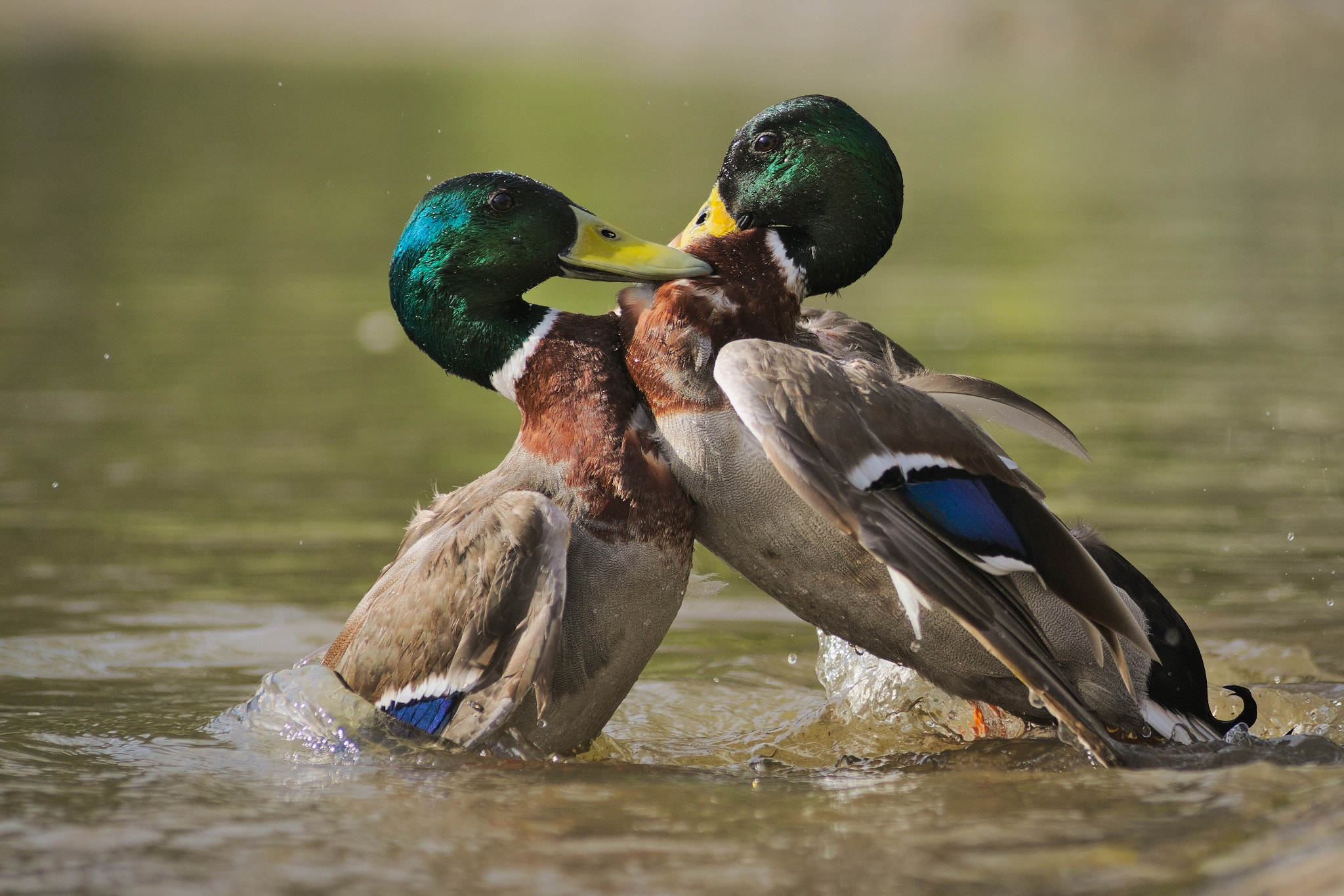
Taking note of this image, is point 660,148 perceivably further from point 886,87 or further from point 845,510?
point 845,510

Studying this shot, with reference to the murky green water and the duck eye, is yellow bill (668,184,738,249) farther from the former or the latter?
the murky green water

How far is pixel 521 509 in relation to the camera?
3.97 meters

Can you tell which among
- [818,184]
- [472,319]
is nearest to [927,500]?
[818,184]

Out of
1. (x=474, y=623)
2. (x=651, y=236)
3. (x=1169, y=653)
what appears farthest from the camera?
Answer: (x=651, y=236)

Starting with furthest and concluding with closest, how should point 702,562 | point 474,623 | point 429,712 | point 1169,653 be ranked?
point 702,562 → point 1169,653 → point 429,712 → point 474,623

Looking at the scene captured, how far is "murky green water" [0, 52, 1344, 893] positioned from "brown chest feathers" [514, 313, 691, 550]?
1.92 ft

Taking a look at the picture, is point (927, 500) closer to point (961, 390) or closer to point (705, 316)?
point (961, 390)

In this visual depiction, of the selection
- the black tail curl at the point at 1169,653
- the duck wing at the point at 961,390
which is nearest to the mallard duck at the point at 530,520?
the duck wing at the point at 961,390

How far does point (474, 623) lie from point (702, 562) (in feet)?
9.16

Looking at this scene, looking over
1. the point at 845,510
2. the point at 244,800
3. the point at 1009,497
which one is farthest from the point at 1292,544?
the point at 244,800

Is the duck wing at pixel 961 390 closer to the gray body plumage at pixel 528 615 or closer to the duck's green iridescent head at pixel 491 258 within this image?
the duck's green iridescent head at pixel 491 258

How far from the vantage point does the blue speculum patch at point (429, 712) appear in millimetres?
4051

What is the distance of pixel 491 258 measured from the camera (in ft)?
14.0

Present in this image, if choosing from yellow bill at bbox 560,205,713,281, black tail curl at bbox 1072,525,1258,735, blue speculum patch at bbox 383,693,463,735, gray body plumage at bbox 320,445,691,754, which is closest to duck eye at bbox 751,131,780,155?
yellow bill at bbox 560,205,713,281
